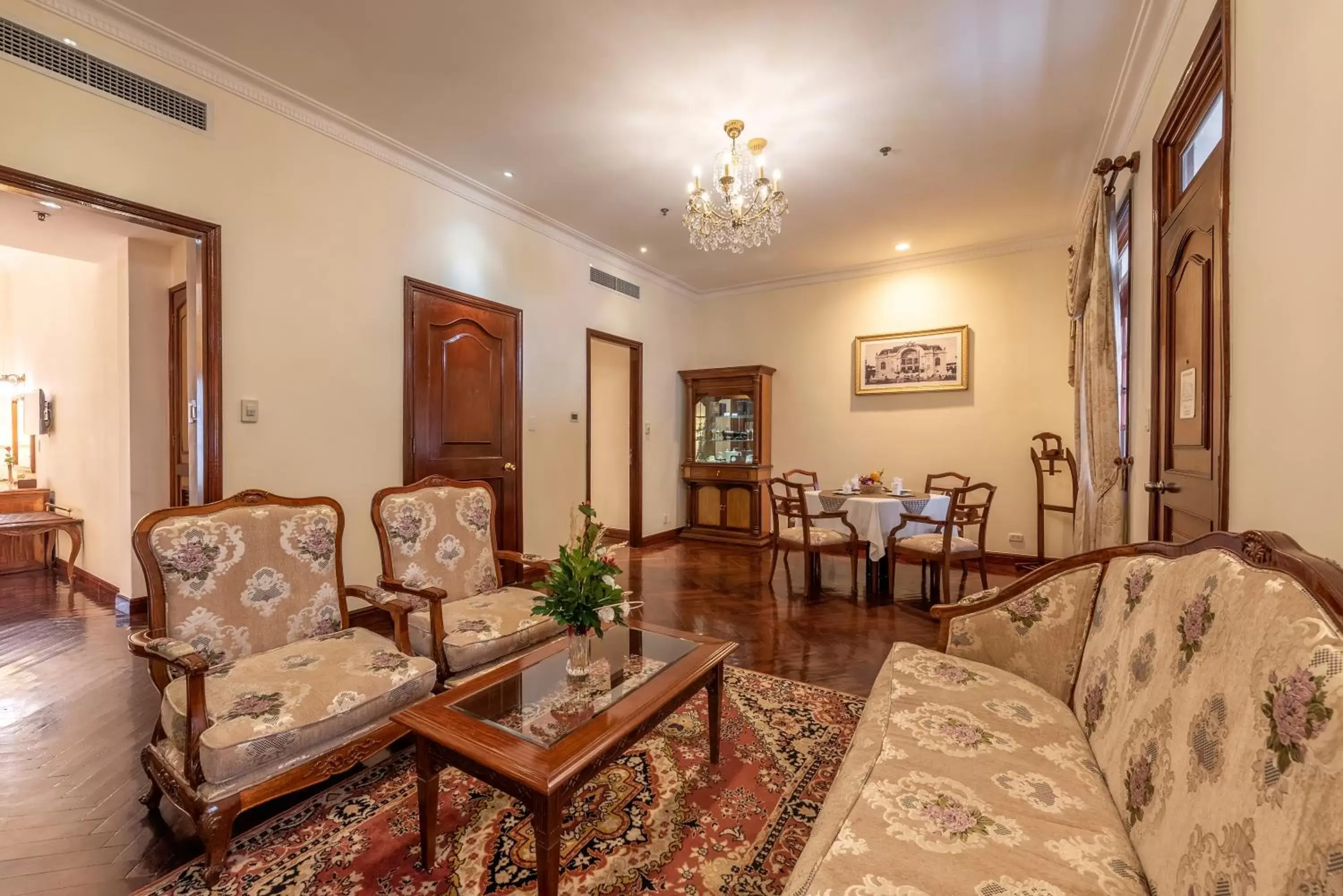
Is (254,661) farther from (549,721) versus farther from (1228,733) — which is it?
(1228,733)

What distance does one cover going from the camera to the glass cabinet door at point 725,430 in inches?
246

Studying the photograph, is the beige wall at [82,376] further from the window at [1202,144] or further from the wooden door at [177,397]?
the window at [1202,144]

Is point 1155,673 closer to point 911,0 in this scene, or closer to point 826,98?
point 911,0

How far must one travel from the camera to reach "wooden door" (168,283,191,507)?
3732mm

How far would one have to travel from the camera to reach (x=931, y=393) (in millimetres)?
5488

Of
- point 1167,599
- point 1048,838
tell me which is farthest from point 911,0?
point 1048,838

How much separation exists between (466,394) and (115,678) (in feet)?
7.70

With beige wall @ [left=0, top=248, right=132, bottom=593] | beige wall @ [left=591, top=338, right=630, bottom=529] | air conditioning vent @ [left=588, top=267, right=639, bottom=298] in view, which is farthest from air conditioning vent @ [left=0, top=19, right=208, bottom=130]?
beige wall @ [left=591, top=338, right=630, bottom=529]

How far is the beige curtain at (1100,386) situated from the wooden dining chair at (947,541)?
0.67m

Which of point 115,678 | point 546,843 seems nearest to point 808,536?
point 546,843

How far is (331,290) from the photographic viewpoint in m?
3.24

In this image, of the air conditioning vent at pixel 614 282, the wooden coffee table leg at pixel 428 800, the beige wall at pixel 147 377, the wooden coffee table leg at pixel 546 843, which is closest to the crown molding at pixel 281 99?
the air conditioning vent at pixel 614 282

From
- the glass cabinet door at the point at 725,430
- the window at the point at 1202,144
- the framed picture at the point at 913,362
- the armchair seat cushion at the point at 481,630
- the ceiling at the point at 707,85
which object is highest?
the ceiling at the point at 707,85

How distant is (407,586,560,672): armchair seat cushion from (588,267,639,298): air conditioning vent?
11.4ft
